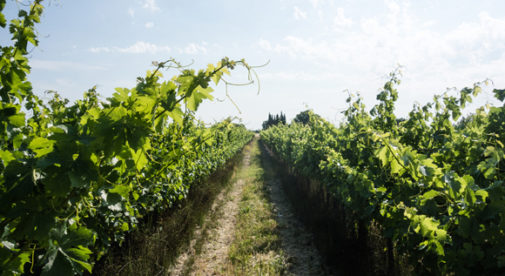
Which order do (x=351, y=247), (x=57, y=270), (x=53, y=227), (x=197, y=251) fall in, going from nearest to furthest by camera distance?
(x=57, y=270) < (x=53, y=227) < (x=351, y=247) < (x=197, y=251)

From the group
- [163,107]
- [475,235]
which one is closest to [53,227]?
[163,107]

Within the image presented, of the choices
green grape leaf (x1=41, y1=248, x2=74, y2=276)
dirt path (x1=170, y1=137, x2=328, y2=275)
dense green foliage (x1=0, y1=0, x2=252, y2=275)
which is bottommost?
dirt path (x1=170, y1=137, x2=328, y2=275)

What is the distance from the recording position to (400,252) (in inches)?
105

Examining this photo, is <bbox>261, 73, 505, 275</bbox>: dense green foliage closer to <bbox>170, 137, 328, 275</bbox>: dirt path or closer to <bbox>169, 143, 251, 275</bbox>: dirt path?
<bbox>170, 137, 328, 275</bbox>: dirt path

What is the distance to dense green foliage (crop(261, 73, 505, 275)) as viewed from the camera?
1.73 meters

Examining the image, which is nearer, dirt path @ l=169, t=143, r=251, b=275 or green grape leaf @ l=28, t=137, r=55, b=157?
green grape leaf @ l=28, t=137, r=55, b=157

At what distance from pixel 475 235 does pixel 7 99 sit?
9.28 feet

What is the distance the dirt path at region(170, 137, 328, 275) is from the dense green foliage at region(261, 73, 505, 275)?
1297 millimetres

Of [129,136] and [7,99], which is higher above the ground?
[7,99]

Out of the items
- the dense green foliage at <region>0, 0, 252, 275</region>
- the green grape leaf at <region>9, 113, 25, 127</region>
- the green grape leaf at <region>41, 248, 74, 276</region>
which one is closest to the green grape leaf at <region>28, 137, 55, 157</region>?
the dense green foliage at <region>0, 0, 252, 275</region>

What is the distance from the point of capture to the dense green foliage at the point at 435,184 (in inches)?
68.2

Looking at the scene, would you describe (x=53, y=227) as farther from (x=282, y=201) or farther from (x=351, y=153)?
(x=282, y=201)

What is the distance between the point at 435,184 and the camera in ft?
6.76

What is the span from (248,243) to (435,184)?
395cm
